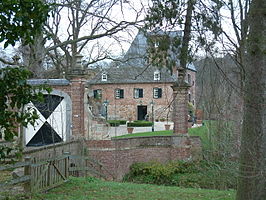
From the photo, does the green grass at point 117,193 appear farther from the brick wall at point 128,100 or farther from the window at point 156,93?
the window at point 156,93

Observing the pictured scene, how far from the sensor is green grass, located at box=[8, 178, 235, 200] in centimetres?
809

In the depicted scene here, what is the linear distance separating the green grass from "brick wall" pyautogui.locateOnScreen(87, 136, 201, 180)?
173 inches

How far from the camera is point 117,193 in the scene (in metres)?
8.73

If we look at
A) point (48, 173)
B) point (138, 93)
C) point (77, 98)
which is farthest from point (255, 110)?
point (138, 93)

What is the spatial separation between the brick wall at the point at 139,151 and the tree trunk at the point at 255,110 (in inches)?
346

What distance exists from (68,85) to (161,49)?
7296 mm

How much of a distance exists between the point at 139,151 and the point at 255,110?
10.1m

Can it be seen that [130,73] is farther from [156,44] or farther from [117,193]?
[156,44]

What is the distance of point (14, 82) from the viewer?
10.7 ft

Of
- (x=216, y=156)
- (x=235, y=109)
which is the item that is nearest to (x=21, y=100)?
(x=235, y=109)

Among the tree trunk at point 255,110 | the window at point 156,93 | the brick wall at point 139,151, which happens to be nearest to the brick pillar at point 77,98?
the brick wall at point 139,151

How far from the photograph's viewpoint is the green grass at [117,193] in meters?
8.09

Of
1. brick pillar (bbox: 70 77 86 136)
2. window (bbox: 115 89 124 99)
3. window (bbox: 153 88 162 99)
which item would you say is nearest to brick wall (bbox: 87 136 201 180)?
brick pillar (bbox: 70 77 86 136)

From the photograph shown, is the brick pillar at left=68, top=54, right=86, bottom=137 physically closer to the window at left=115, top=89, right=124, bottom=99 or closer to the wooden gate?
the wooden gate
